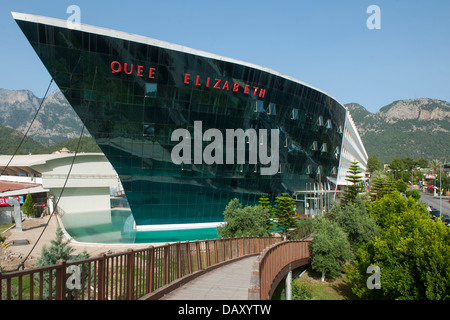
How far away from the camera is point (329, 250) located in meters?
21.2

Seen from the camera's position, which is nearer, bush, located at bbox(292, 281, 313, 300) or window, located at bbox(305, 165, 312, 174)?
bush, located at bbox(292, 281, 313, 300)

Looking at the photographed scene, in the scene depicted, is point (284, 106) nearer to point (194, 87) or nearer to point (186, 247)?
point (194, 87)

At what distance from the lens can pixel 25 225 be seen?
31500 mm

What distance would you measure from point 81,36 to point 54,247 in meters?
14.7

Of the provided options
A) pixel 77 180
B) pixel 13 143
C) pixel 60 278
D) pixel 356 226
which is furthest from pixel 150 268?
pixel 13 143

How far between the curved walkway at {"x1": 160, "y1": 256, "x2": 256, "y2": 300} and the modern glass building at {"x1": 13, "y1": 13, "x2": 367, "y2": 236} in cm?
1619

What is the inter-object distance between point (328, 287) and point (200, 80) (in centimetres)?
1678

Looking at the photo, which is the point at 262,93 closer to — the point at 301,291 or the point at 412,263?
the point at 301,291

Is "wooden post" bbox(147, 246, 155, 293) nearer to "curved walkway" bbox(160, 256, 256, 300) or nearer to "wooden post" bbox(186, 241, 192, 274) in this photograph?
"curved walkway" bbox(160, 256, 256, 300)

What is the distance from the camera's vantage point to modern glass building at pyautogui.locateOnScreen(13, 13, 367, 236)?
73.9 ft
